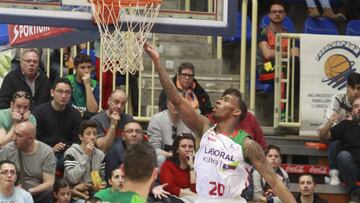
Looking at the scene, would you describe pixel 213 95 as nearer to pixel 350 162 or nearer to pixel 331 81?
pixel 331 81

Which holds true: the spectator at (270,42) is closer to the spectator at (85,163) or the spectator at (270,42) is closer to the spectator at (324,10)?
the spectator at (324,10)

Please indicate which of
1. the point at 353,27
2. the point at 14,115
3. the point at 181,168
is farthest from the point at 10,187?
the point at 353,27

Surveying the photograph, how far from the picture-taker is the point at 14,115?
1266cm

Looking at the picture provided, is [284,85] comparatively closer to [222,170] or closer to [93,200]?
[93,200]

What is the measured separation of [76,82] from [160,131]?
1.45 metres

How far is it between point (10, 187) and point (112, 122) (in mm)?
2041

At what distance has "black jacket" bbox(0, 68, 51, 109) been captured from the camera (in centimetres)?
1360

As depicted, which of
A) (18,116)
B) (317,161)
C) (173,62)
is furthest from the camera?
(173,62)

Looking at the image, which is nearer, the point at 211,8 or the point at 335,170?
the point at 211,8

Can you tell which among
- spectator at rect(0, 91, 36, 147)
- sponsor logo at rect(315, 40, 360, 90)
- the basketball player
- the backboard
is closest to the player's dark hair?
spectator at rect(0, 91, 36, 147)

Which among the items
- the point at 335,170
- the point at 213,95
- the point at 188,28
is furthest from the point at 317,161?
the point at 188,28

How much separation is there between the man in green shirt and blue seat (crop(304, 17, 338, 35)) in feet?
32.2

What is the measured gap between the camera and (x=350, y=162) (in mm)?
13547

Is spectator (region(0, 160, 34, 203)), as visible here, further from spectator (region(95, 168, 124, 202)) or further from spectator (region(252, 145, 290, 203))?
spectator (region(252, 145, 290, 203))
